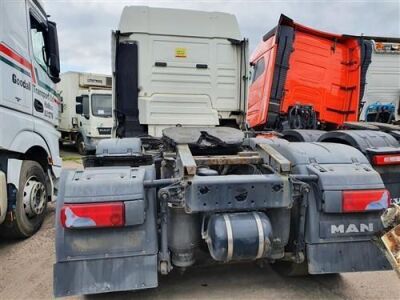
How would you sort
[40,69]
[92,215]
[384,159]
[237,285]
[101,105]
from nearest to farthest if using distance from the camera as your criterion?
[92,215], [237,285], [384,159], [40,69], [101,105]

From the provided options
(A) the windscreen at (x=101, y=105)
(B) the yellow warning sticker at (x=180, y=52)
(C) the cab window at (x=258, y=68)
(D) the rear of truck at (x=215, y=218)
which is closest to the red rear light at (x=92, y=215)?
(D) the rear of truck at (x=215, y=218)

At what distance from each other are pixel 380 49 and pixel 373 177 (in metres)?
5.55

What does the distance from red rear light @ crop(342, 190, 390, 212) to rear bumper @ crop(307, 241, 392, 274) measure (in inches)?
9.9

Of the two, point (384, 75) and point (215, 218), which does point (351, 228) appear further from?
point (384, 75)

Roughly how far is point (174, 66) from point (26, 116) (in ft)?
Answer: 6.36

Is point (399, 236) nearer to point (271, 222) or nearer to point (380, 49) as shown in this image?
point (271, 222)

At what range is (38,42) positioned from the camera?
4.90 m

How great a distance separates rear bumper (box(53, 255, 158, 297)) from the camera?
2.32 metres

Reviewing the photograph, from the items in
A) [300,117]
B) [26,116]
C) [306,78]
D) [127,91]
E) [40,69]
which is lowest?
[26,116]

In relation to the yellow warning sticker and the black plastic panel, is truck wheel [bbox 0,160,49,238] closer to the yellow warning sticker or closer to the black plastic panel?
the black plastic panel

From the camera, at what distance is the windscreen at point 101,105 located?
13867 mm

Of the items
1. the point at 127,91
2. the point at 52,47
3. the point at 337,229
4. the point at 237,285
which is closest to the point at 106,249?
the point at 237,285

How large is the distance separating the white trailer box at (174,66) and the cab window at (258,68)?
138 centimetres

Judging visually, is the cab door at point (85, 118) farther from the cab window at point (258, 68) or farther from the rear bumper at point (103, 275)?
the rear bumper at point (103, 275)
